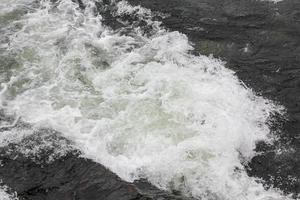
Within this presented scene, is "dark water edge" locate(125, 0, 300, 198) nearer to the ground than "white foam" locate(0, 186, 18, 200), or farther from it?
farther from it

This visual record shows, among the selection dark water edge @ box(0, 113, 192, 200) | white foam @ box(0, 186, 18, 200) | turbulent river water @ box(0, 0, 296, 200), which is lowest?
white foam @ box(0, 186, 18, 200)

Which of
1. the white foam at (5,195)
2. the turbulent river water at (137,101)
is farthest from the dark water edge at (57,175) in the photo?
the turbulent river water at (137,101)

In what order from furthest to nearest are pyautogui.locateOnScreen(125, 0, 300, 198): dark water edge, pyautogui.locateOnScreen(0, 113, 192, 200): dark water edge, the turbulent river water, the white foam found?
1. pyautogui.locateOnScreen(125, 0, 300, 198): dark water edge
2. the turbulent river water
3. the white foam
4. pyautogui.locateOnScreen(0, 113, 192, 200): dark water edge

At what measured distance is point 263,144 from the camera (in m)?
7.20

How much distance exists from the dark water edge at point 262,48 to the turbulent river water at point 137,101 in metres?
0.21

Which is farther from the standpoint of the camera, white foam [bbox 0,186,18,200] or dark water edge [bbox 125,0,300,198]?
dark water edge [bbox 125,0,300,198]

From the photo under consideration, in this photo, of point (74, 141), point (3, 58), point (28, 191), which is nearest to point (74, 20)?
point (3, 58)

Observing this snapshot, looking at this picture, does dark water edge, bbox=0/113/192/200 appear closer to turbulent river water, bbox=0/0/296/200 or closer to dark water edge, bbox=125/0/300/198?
turbulent river water, bbox=0/0/296/200

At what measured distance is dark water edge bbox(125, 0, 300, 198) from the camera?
693cm

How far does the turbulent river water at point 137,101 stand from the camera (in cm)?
673

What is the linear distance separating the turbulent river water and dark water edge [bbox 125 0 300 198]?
21 cm

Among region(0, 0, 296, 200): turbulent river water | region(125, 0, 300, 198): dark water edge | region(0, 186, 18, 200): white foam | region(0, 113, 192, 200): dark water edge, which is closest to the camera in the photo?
region(0, 113, 192, 200): dark water edge

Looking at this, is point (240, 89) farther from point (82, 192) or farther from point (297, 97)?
point (82, 192)

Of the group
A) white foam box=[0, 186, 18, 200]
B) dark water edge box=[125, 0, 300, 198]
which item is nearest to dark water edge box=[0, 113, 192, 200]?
white foam box=[0, 186, 18, 200]
